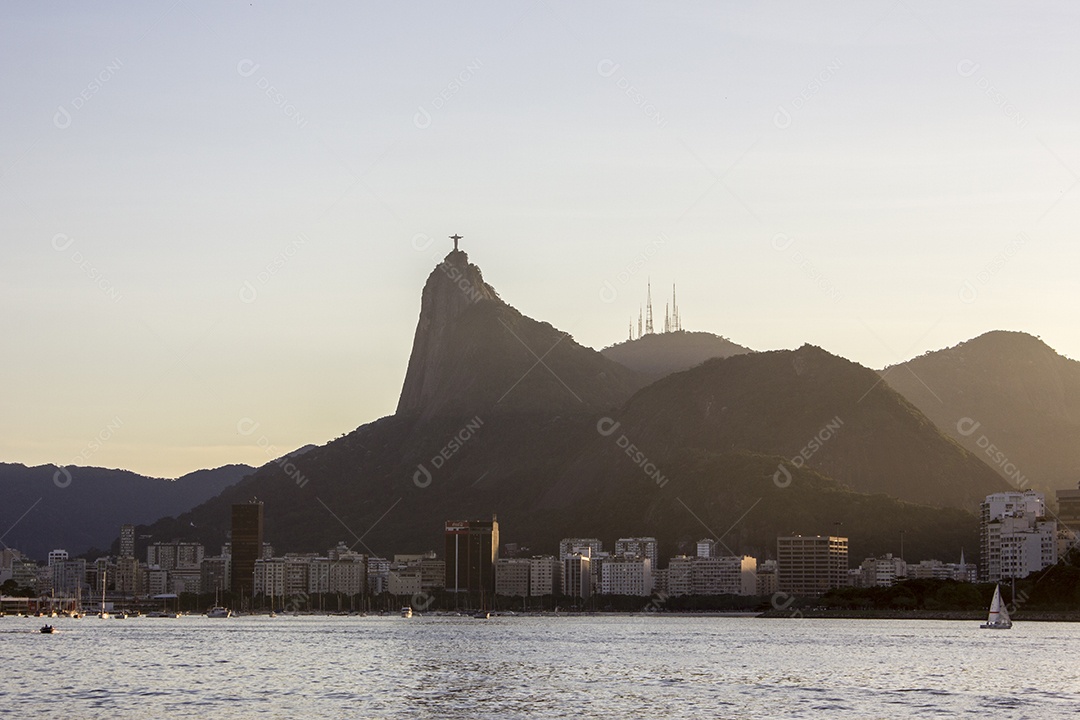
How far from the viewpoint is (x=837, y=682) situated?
119 meters

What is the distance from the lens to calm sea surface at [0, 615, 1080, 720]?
316 ft

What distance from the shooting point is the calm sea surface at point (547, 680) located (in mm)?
96312

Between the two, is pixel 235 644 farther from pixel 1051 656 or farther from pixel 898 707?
pixel 898 707

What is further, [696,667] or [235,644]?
[235,644]

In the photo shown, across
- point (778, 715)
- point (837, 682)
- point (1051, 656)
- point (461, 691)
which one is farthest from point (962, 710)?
point (1051, 656)

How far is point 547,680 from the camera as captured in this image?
120 m

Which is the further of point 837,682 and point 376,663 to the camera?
point 376,663

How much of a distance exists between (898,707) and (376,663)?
2314 inches

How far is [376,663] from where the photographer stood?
473ft

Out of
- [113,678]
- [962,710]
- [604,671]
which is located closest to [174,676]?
[113,678]

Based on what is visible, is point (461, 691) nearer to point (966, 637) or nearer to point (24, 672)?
point (24, 672)

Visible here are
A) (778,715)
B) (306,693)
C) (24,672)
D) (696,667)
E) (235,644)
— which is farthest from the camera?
(235,644)

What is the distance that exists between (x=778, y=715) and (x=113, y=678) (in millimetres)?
54628

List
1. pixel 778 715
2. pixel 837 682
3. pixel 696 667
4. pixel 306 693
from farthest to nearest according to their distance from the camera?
1. pixel 696 667
2. pixel 837 682
3. pixel 306 693
4. pixel 778 715
